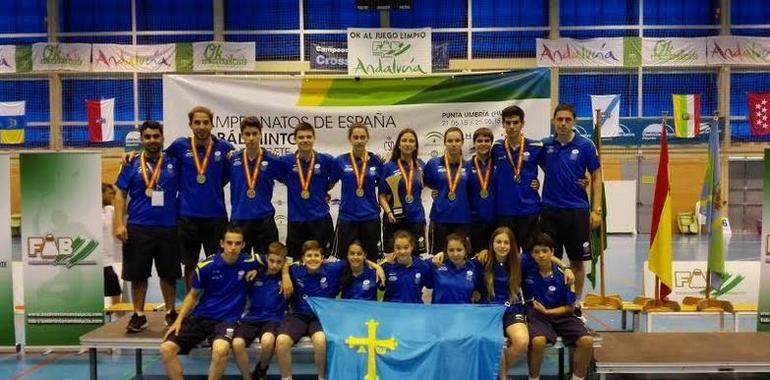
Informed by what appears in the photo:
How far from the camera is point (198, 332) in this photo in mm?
5375

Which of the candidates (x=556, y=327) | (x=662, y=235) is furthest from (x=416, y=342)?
(x=662, y=235)

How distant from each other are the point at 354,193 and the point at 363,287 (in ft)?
2.84

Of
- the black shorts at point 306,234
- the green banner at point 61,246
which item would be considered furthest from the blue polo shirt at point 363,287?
the green banner at point 61,246

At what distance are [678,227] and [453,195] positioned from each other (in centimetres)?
1553

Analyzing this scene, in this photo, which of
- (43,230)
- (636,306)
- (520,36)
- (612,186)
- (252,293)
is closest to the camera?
(252,293)

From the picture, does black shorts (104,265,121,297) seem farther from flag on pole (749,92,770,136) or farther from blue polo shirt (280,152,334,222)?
flag on pole (749,92,770,136)

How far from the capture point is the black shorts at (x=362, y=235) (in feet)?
19.7

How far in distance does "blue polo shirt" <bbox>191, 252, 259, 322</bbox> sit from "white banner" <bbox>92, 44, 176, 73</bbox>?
1527 cm

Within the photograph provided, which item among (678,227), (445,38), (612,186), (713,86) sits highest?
(445,38)

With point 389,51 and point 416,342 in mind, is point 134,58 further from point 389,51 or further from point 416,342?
point 416,342

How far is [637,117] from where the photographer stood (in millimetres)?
19688

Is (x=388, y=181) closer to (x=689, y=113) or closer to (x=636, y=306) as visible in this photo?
(x=636, y=306)

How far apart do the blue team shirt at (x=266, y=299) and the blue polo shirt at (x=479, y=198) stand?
1777 millimetres

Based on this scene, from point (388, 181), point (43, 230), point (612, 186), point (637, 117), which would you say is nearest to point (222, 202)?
point (388, 181)
